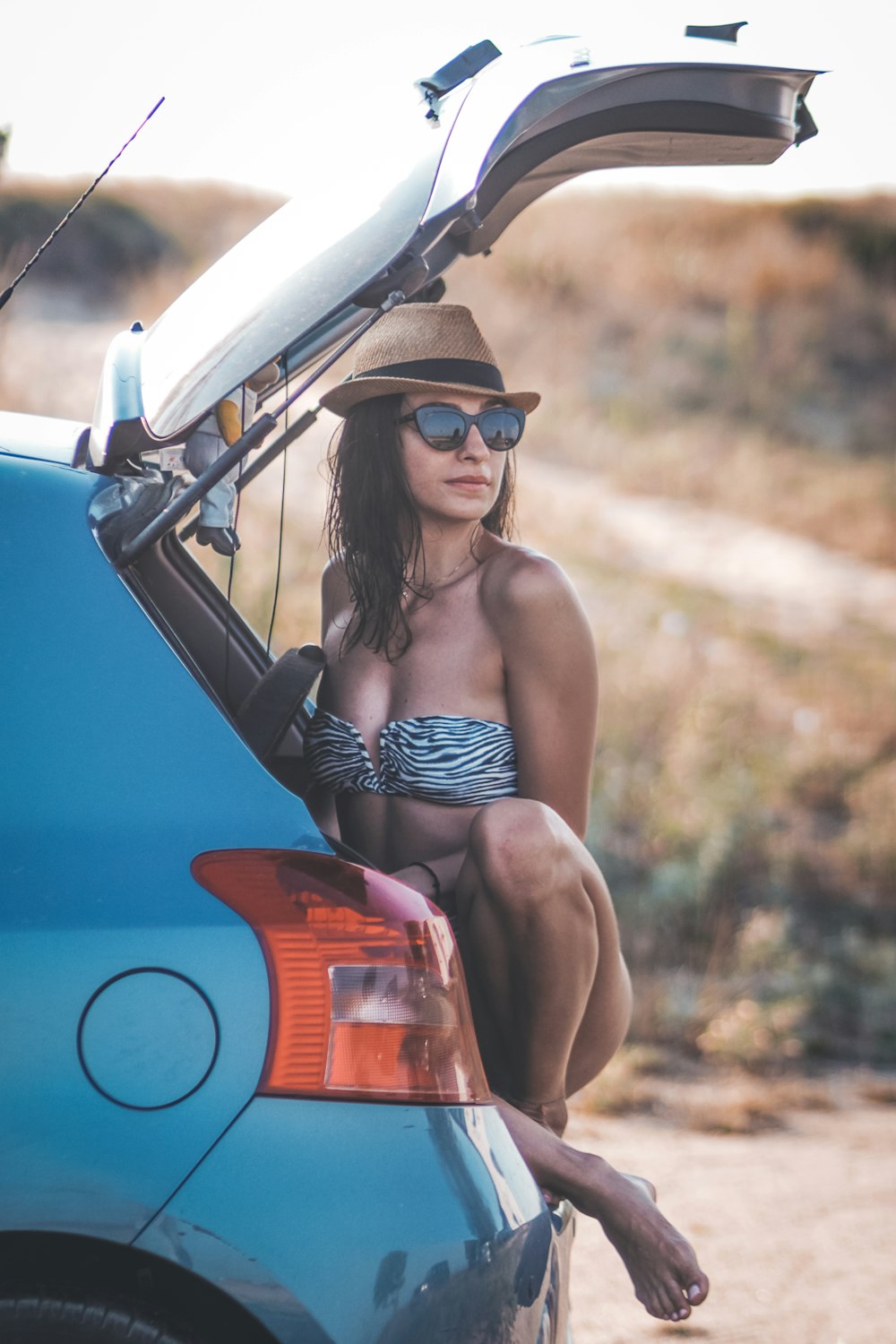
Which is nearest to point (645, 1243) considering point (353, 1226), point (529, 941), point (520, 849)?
point (529, 941)

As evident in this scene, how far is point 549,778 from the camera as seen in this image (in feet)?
8.25

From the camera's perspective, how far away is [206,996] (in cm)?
154

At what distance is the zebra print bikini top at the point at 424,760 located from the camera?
2.45 metres

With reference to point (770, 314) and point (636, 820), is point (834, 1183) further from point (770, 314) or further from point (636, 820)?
point (770, 314)

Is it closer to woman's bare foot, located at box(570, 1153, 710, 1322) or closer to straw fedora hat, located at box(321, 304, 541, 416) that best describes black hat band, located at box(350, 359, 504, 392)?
straw fedora hat, located at box(321, 304, 541, 416)

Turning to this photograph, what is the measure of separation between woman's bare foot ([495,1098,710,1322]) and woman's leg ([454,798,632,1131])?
157 millimetres

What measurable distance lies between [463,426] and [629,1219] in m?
1.41

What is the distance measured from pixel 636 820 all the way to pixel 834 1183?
2867 millimetres

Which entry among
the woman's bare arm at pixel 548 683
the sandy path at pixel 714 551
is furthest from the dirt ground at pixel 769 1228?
the sandy path at pixel 714 551

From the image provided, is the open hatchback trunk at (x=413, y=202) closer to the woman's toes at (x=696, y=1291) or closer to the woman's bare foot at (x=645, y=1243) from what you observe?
the woman's bare foot at (x=645, y=1243)

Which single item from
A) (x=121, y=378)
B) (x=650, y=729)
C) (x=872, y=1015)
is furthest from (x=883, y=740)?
(x=121, y=378)

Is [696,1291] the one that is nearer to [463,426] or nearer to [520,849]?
[520,849]

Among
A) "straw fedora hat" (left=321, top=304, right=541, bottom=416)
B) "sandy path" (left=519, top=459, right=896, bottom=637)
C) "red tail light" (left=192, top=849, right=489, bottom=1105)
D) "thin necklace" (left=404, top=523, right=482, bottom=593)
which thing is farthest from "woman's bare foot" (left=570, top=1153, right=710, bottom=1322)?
"sandy path" (left=519, top=459, right=896, bottom=637)

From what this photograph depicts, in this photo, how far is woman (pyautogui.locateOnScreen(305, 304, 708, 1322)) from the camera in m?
2.21
